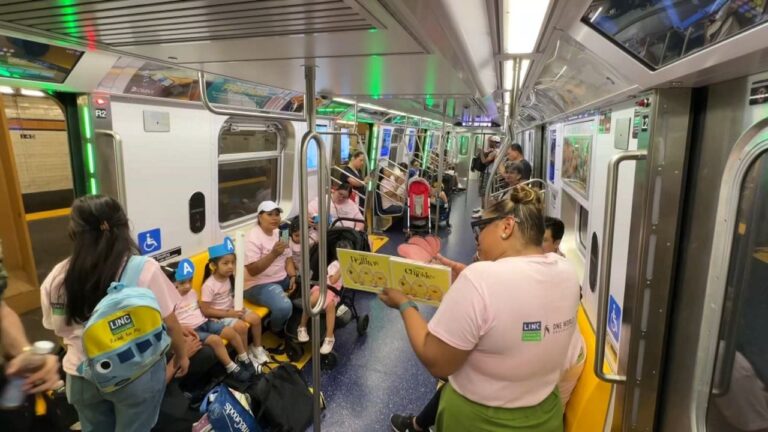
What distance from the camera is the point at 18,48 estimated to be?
2.43 m

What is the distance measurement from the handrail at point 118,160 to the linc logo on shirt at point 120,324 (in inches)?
67.2

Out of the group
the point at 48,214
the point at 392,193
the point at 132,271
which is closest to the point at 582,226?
the point at 132,271

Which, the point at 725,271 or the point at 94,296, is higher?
the point at 725,271

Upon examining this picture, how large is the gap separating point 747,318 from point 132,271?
283cm

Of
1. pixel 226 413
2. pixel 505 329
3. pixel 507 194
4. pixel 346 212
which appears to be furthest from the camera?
pixel 346 212

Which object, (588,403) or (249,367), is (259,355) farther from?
(588,403)

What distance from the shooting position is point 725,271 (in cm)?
146

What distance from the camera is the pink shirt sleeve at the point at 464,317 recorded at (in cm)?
146

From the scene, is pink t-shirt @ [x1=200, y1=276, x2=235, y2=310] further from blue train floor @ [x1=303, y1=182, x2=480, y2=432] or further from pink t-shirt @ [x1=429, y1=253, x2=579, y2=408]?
pink t-shirt @ [x1=429, y1=253, x2=579, y2=408]

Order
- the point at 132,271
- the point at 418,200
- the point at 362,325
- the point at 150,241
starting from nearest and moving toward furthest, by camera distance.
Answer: the point at 132,271
the point at 150,241
the point at 362,325
the point at 418,200

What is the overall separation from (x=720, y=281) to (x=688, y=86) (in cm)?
81

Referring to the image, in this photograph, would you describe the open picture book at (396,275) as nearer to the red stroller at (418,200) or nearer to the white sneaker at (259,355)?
the white sneaker at (259,355)

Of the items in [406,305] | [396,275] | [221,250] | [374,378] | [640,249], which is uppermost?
[640,249]

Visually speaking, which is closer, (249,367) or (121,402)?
(121,402)
